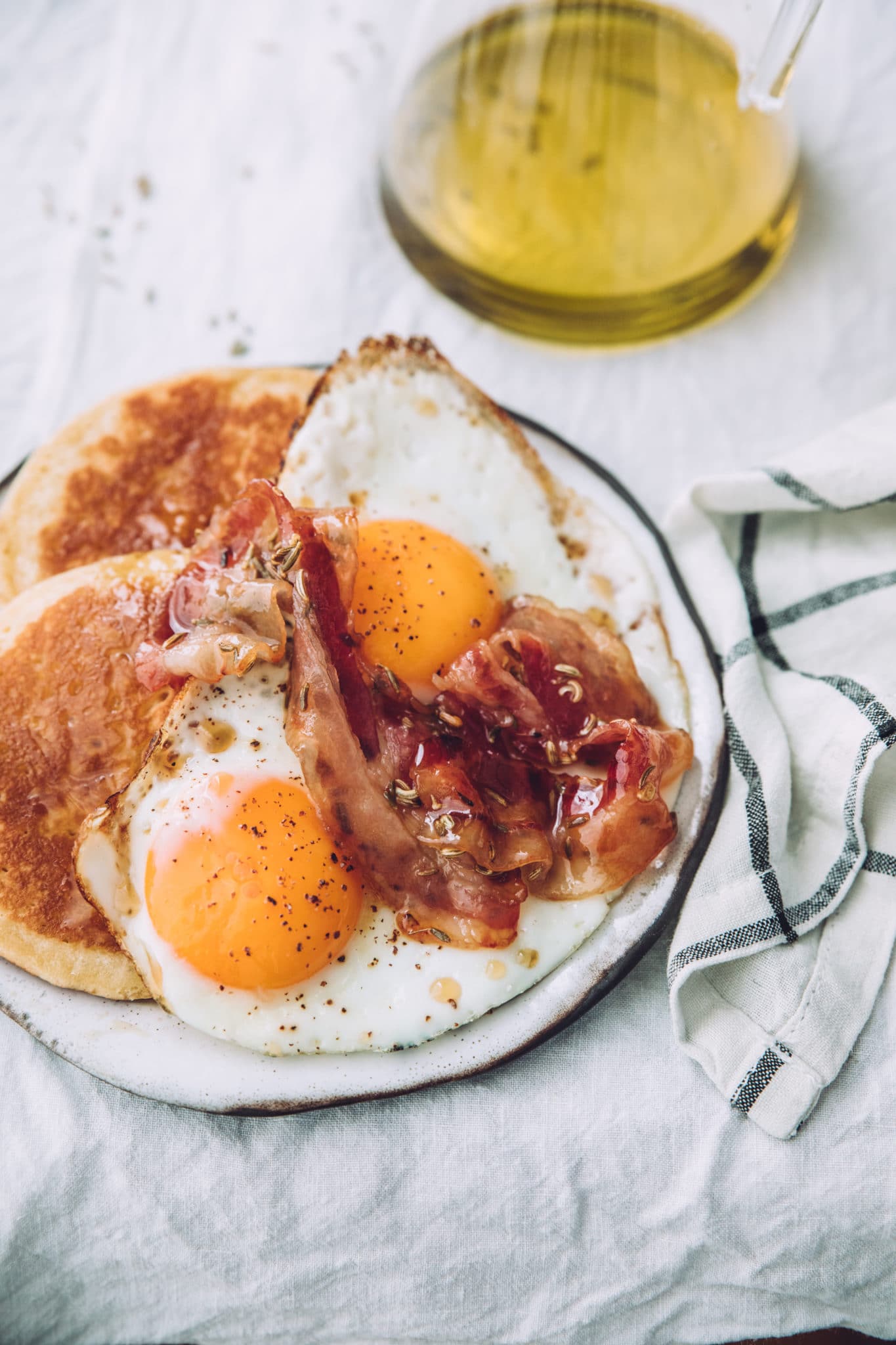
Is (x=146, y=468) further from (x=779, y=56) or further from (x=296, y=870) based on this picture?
(x=779, y=56)

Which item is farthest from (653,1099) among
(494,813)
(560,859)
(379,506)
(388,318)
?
(388,318)

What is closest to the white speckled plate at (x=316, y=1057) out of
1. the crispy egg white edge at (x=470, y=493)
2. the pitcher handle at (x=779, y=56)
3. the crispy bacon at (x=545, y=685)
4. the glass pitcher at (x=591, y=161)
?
the crispy bacon at (x=545, y=685)

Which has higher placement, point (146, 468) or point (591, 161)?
point (591, 161)

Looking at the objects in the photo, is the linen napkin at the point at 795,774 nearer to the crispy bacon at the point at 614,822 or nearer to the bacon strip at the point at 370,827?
the crispy bacon at the point at 614,822

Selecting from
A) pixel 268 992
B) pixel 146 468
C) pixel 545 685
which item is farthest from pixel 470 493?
pixel 268 992

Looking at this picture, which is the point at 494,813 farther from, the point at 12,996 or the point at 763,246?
the point at 763,246

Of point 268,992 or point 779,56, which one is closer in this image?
point 268,992
